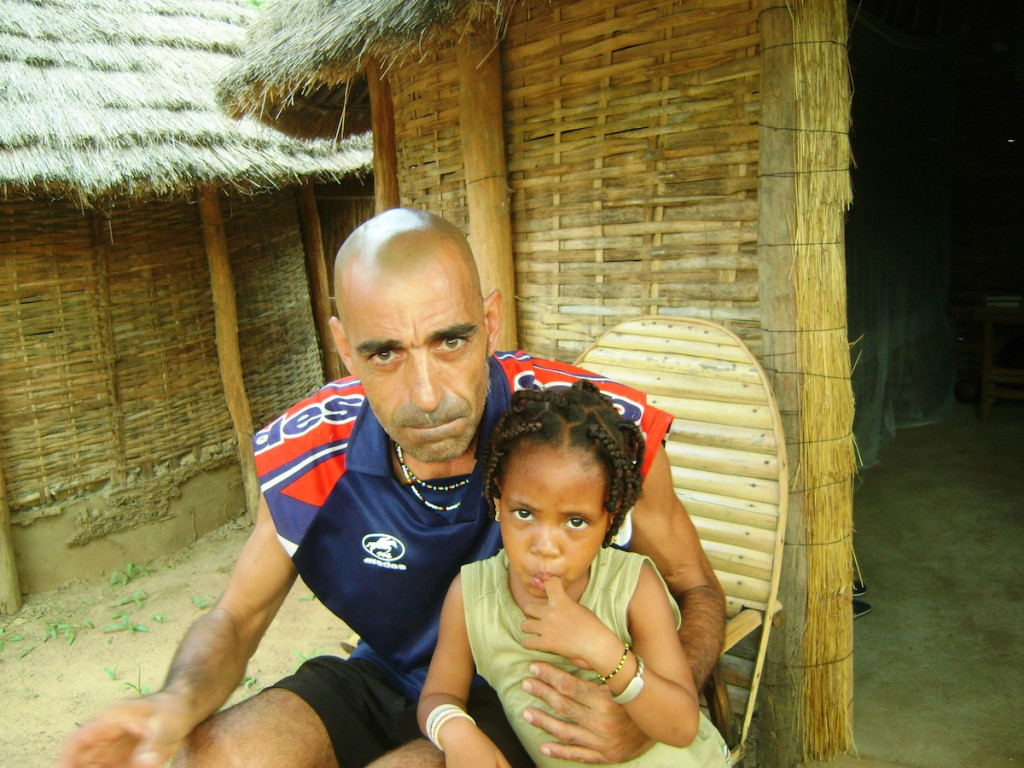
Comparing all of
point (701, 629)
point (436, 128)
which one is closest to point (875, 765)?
point (701, 629)

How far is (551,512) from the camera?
1.45m

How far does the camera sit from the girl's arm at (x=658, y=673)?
1368mm

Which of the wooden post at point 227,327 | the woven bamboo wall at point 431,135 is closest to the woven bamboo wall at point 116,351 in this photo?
the wooden post at point 227,327

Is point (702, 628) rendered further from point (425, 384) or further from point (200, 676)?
point (200, 676)

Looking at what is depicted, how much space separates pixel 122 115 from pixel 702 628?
516cm

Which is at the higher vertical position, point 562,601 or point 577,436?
point 577,436

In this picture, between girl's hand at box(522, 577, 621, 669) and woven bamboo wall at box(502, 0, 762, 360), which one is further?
woven bamboo wall at box(502, 0, 762, 360)

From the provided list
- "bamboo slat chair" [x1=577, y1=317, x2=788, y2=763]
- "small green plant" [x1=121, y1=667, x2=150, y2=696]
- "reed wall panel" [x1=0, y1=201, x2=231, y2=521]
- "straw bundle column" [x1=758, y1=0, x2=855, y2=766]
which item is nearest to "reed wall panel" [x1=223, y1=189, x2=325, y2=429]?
"reed wall panel" [x1=0, y1=201, x2=231, y2=521]

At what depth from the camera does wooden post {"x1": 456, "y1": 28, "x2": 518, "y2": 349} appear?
3.32m

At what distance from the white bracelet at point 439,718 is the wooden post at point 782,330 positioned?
159 cm

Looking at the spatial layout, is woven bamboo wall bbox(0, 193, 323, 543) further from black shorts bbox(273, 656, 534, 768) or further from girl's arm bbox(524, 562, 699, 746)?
girl's arm bbox(524, 562, 699, 746)

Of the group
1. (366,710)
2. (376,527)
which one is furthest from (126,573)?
(376,527)

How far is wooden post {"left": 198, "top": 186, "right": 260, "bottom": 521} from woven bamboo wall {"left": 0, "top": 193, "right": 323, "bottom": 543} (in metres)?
0.18

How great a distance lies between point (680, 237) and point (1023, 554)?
3.07m
